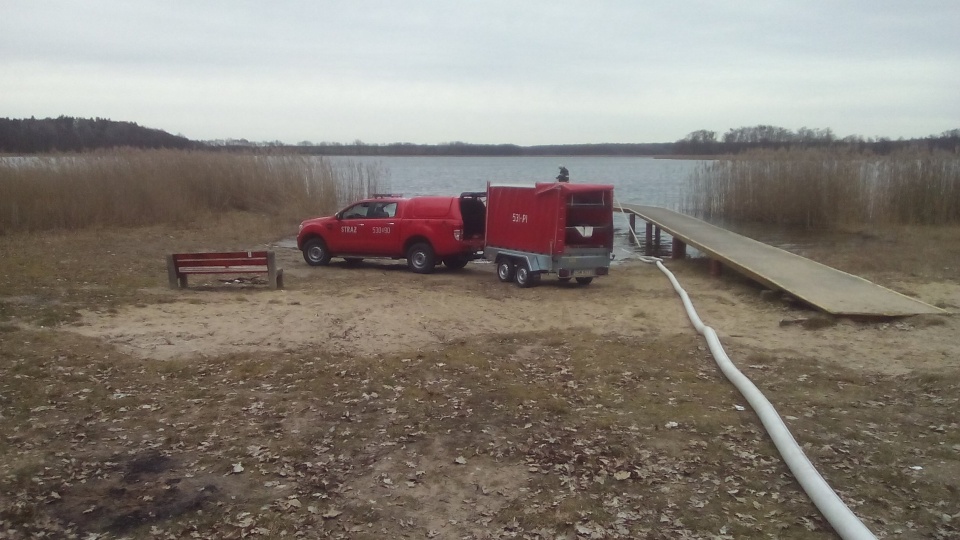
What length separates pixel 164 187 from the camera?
93.8 feet

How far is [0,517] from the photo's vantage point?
5000 millimetres

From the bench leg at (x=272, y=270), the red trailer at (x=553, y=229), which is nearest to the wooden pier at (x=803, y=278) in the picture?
the red trailer at (x=553, y=229)

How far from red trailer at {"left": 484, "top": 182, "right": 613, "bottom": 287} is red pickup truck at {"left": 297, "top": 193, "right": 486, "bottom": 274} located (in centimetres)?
107

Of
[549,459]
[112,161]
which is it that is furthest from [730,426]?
[112,161]

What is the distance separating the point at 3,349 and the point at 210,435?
3855 mm

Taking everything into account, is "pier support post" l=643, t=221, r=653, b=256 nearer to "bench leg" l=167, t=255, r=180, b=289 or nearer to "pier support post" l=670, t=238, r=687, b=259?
"pier support post" l=670, t=238, r=687, b=259

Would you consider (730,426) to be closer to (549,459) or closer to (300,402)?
(549,459)

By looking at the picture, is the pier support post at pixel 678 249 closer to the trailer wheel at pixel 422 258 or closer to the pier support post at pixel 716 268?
the pier support post at pixel 716 268

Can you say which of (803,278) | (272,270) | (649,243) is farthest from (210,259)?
(649,243)

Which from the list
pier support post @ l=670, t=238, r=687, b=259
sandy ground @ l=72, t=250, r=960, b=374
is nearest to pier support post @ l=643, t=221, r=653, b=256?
pier support post @ l=670, t=238, r=687, b=259


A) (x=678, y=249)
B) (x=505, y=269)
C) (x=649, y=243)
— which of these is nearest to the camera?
(x=505, y=269)

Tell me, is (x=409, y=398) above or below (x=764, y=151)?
below

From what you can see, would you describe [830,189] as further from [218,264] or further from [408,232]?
[218,264]

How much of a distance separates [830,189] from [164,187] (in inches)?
916
